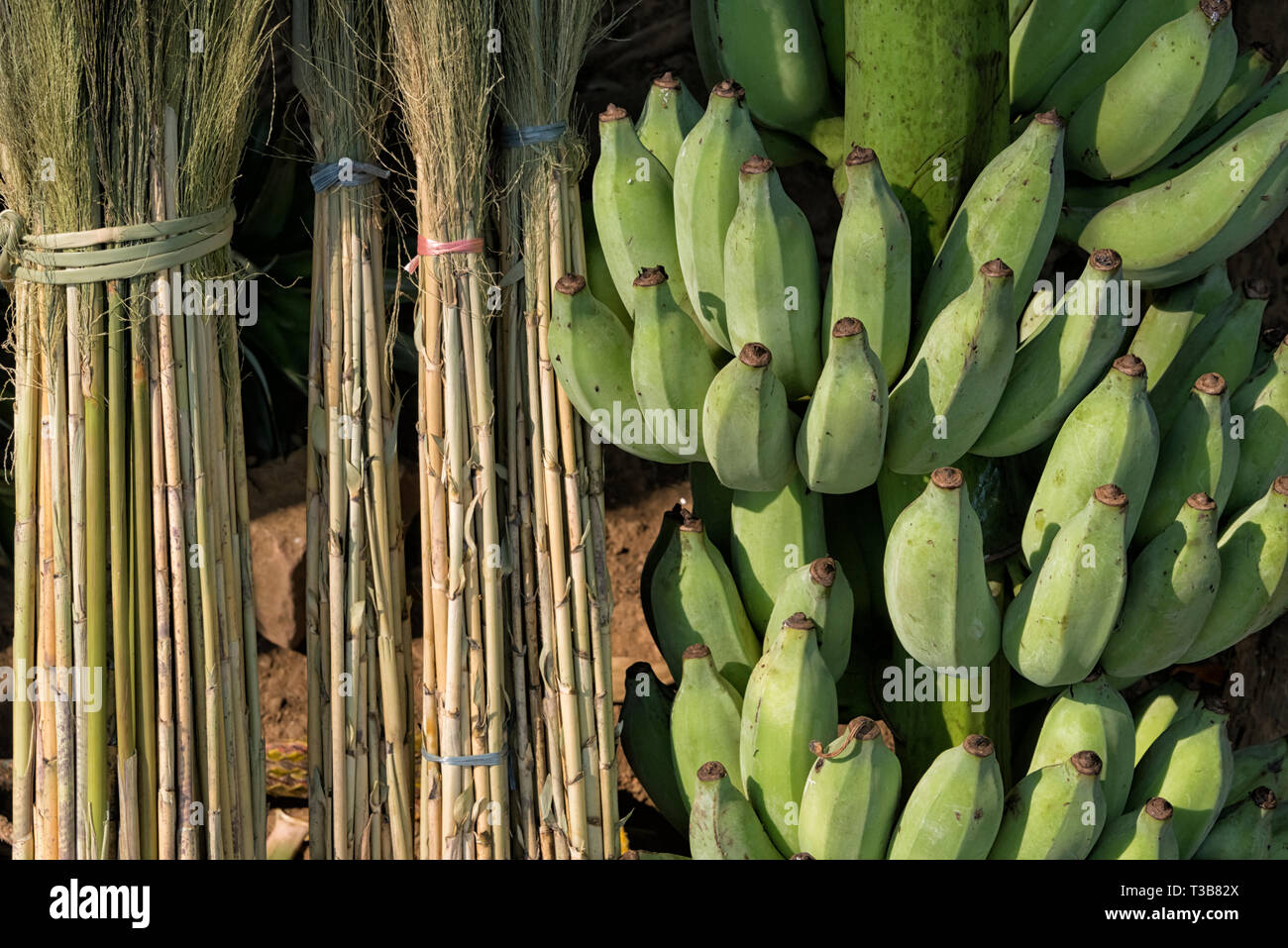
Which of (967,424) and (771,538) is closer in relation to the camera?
(967,424)

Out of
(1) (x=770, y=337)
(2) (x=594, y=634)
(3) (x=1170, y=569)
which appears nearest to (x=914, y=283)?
(1) (x=770, y=337)

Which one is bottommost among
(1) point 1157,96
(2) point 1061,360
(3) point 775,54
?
(2) point 1061,360

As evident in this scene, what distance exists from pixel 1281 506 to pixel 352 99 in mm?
1063

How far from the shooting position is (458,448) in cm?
138

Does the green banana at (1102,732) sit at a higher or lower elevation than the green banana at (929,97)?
lower

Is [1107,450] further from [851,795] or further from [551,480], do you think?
[551,480]

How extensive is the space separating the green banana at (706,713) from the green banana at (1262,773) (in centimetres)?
60

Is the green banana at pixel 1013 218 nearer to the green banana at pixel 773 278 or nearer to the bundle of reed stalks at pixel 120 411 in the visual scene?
the green banana at pixel 773 278

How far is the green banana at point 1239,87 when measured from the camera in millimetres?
1394

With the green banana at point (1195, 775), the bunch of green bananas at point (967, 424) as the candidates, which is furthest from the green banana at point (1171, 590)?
the green banana at point (1195, 775)

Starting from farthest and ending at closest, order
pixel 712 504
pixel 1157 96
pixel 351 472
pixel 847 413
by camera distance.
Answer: pixel 712 504 → pixel 351 472 → pixel 1157 96 → pixel 847 413

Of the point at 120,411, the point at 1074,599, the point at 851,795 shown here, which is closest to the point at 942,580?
the point at 1074,599

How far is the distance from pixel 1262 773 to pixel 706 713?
0.67m
